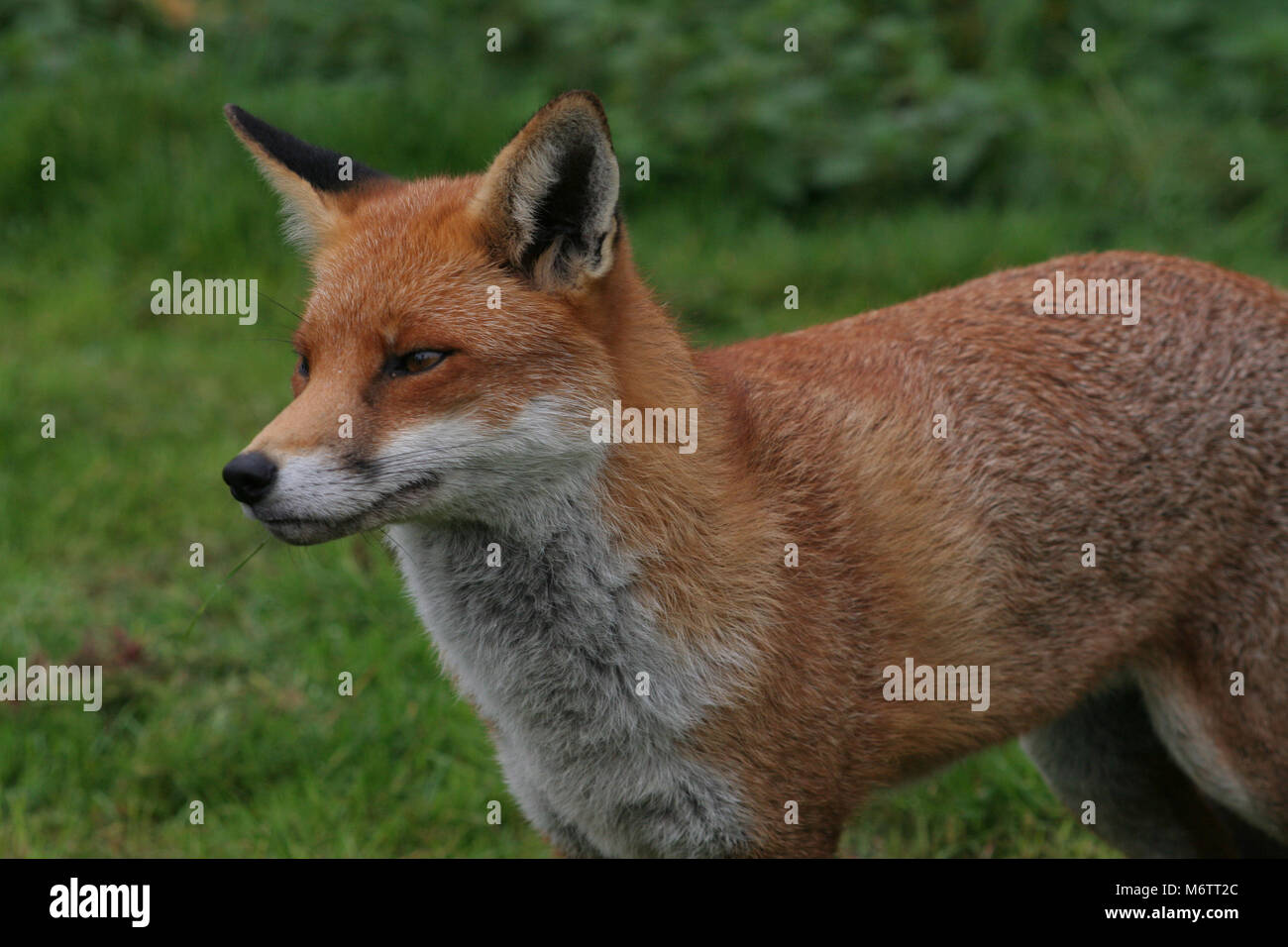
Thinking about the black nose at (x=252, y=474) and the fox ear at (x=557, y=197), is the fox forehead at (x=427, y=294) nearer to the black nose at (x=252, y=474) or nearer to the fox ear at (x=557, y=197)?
the fox ear at (x=557, y=197)

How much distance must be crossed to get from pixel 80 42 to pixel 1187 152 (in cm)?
731

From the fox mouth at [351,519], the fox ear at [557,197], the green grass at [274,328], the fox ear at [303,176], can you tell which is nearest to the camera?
the fox mouth at [351,519]

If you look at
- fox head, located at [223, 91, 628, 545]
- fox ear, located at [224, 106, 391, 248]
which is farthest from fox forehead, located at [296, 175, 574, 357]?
fox ear, located at [224, 106, 391, 248]

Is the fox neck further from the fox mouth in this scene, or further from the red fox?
the fox mouth

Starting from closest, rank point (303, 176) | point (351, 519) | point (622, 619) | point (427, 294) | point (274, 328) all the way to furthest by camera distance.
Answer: point (351, 519) → point (427, 294) → point (622, 619) → point (303, 176) → point (274, 328)

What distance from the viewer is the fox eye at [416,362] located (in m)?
3.32

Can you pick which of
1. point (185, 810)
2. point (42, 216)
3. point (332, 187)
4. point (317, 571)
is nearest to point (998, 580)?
point (332, 187)

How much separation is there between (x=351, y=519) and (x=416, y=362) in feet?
1.31

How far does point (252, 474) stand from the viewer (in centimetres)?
308

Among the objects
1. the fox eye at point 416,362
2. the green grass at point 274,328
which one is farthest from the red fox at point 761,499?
the green grass at point 274,328

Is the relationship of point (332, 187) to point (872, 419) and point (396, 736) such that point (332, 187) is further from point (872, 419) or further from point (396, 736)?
point (396, 736)

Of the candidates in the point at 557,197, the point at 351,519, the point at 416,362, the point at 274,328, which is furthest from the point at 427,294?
the point at 274,328

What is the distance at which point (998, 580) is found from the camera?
3.93m

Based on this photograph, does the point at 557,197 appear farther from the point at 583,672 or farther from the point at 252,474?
the point at 583,672
